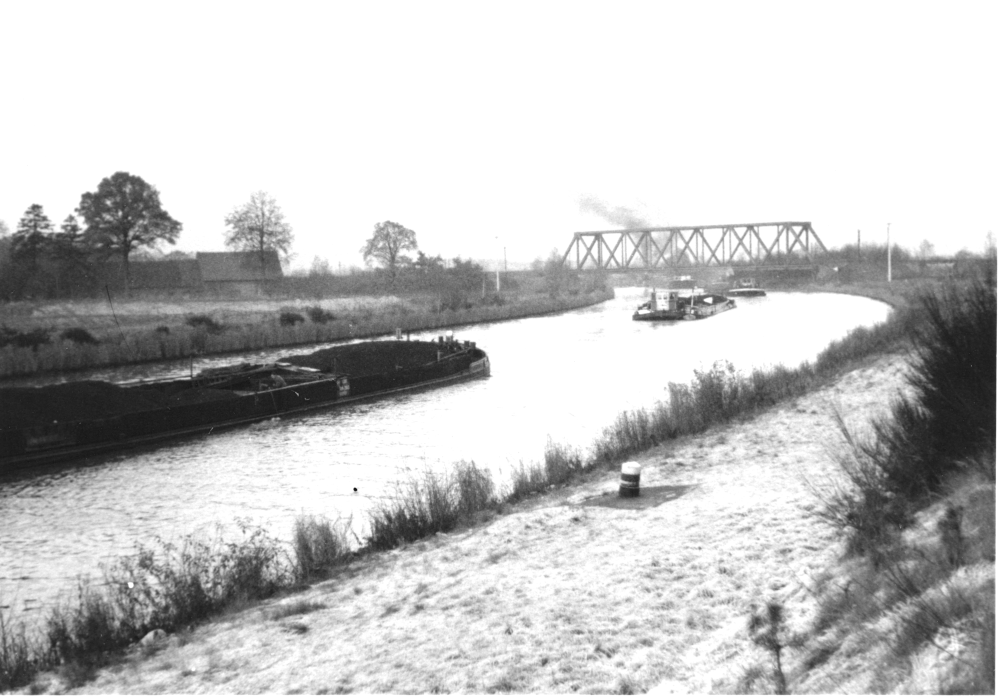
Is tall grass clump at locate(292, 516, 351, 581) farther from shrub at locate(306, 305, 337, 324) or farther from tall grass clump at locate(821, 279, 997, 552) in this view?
shrub at locate(306, 305, 337, 324)

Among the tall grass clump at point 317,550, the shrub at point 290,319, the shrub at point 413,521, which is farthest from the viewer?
the shrub at point 290,319

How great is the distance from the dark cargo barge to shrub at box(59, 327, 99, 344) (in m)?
1.92

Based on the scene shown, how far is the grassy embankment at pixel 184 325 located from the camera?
16656mm

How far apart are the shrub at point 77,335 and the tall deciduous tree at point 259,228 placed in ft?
14.5

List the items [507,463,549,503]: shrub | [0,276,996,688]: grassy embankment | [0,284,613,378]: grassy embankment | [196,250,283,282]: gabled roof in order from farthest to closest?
[0,284,613,378]: grassy embankment < [196,250,283,282]: gabled roof < [507,463,549,503]: shrub < [0,276,996,688]: grassy embankment

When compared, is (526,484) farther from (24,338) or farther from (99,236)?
(24,338)

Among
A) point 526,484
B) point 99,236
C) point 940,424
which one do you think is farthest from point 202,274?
point 940,424

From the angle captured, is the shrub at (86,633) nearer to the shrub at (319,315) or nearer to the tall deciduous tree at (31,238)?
the tall deciduous tree at (31,238)

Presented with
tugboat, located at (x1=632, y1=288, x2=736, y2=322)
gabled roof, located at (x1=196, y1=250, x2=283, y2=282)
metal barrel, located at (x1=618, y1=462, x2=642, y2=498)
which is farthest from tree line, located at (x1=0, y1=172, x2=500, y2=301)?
tugboat, located at (x1=632, y1=288, x2=736, y2=322)

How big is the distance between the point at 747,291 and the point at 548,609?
55.2m

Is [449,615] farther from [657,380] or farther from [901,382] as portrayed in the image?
[657,380]

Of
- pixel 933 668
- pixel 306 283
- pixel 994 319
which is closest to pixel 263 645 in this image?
pixel 933 668

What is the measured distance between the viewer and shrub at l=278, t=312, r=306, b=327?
2448cm

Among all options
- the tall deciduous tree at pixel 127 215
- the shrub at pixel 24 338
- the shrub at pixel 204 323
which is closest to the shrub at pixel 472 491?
the tall deciduous tree at pixel 127 215
